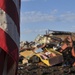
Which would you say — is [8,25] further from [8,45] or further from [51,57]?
[51,57]

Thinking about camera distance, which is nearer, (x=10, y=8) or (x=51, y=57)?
(x=10, y=8)

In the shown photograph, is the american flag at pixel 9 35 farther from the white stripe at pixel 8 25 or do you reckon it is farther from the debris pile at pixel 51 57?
the debris pile at pixel 51 57

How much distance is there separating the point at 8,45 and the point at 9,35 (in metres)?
0.07

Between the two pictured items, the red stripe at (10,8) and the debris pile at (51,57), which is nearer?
the red stripe at (10,8)

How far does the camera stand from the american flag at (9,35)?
2129mm

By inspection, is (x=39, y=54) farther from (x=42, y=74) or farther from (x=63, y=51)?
(x=42, y=74)

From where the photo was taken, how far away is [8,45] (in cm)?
213

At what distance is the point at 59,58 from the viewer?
61.2ft

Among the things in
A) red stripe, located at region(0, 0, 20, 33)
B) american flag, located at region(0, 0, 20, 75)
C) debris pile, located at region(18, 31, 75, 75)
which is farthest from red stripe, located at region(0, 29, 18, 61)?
debris pile, located at region(18, 31, 75, 75)

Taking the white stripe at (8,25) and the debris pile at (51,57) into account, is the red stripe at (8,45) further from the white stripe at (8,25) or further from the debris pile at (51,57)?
the debris pile at (51,57)

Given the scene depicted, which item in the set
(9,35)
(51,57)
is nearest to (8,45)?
(9,35)

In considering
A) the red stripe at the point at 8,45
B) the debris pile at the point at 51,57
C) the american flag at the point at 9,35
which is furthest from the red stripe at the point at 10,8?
the debris pile at the point at 51,57

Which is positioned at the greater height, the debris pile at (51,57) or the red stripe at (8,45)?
the debris pile at (51,57)

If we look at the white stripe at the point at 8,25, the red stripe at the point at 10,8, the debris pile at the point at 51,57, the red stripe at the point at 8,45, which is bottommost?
the red stripe at the point at 8,45
